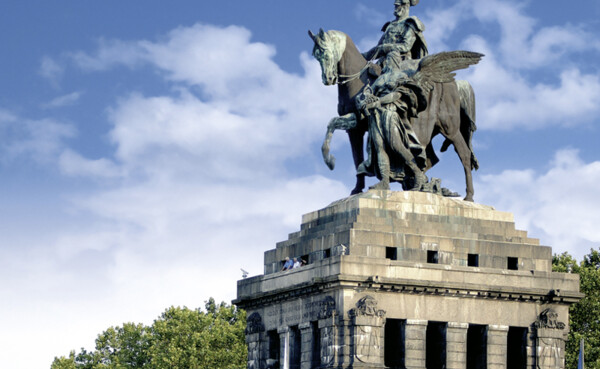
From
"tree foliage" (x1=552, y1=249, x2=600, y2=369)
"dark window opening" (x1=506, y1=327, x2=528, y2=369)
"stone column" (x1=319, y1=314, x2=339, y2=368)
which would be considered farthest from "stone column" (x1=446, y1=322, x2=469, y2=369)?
"tree foliage" (x1=552, y1=249, x2=600, y2=369)

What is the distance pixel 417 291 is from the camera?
70250mm

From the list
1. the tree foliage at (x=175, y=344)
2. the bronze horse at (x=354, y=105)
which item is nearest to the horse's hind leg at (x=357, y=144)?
the bronze horse at (x=354, y=105)

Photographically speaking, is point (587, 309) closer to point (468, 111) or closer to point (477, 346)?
point (468, 111)

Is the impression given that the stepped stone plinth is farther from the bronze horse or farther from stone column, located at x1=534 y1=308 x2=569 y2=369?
the bronze horse

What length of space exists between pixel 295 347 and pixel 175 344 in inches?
1756

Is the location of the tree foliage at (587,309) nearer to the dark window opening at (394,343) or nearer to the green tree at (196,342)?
the green tree at (196,342)

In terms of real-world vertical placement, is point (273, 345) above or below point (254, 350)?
above

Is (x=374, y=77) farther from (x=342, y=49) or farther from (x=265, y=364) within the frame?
(x=265, y=364)

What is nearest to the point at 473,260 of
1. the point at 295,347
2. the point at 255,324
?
the point at 295,347

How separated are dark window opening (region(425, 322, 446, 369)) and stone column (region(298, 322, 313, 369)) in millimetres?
4854

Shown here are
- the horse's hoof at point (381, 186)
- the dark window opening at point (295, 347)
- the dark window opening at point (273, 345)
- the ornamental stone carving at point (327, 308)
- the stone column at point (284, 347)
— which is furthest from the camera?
the dark window opening at point (273, 345)

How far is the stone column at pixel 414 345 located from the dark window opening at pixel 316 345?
12.1ft

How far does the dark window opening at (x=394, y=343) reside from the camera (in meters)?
70.4

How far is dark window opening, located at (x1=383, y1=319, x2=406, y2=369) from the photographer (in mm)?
70375
